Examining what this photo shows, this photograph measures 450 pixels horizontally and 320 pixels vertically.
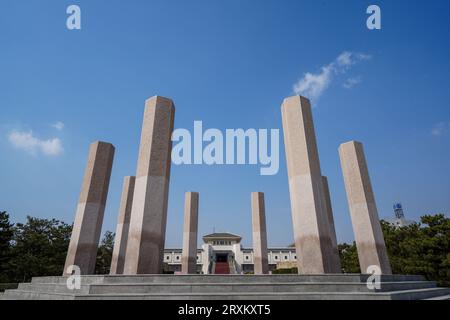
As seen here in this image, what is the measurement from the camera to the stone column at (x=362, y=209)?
13977 mm

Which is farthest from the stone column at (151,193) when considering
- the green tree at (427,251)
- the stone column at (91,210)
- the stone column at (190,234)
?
the green tree at (427,251)

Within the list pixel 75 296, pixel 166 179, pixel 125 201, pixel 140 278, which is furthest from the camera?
pixel 125 201

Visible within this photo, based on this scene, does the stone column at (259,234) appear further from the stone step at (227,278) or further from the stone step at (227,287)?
the stone step at (227,287)

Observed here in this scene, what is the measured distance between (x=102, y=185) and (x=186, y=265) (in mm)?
10058

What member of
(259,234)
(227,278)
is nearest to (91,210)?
(227,278)

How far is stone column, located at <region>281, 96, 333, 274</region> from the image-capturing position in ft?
30.1

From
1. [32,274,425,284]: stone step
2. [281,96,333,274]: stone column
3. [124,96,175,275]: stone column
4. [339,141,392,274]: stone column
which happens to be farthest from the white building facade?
[32,274,425,284]: stone step

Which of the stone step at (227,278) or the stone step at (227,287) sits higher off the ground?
the stone step at (227,278)

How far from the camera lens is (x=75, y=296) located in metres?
5.84

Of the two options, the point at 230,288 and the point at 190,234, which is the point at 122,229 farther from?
the point at 230,288

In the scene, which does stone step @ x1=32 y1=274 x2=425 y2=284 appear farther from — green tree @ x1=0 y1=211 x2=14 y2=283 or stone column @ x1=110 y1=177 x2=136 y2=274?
green tree @ x1=0 y1=211 x2=14 y2=283

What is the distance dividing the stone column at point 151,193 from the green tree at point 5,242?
80.3 ft
